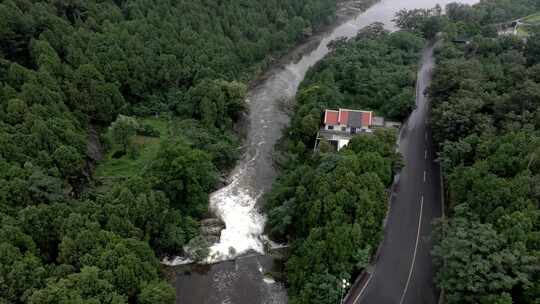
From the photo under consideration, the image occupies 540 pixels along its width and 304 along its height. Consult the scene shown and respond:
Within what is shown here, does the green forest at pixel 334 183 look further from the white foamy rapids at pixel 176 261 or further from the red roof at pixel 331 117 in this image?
the white foamy rapids at pixel 176 261

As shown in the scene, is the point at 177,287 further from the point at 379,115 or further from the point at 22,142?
the point at 379,115

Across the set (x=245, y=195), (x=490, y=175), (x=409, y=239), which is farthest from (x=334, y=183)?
(x=245, y=195)

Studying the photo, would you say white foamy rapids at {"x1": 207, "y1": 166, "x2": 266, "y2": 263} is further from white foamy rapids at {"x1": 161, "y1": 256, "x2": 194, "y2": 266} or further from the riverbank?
white foamy rapids at {"x1": 161, "y1": 256, "x2": 194, "y2": 266}

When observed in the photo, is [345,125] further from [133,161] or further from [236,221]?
[133,161]

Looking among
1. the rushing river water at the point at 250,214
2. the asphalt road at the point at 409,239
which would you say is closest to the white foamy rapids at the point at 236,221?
the rushing river water at the point at 250,214

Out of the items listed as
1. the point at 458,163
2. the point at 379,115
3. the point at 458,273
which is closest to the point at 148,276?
the point at 458,273

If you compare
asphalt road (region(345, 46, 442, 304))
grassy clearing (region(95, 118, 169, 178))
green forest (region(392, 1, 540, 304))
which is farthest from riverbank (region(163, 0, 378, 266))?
green forest (region(392, 1, 540, 304))
